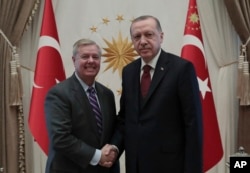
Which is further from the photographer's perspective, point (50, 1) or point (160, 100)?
point (50, 1)

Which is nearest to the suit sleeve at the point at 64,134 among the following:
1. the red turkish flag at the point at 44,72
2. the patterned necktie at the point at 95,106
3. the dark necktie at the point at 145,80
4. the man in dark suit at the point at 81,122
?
the man in dark suit at the point at 81,122

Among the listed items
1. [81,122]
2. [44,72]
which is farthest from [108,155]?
[44,72]

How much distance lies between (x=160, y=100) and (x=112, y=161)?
1.44 feet

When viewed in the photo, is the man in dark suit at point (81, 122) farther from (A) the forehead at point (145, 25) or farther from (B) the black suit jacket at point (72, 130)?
(A) the forehead at point (145, 25)

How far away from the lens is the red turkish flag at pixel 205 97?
3.04 m

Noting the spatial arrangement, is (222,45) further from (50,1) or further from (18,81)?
(18,81)

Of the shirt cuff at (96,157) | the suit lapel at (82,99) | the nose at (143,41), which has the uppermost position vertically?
the nose at (143,41)

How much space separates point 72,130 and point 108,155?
0.74ft

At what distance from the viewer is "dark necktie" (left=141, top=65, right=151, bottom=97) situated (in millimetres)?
1991

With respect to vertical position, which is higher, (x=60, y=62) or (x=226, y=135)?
(x=60, y=62)

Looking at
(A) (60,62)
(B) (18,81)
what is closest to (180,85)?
(A) (60,62)

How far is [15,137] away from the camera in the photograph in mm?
3215

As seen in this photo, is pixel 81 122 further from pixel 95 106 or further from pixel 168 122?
pixel 168 122

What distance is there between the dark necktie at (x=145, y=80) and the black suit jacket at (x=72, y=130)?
0.28 meters
